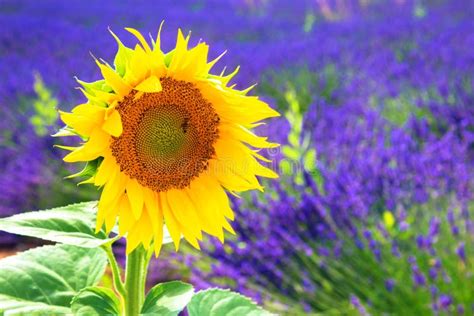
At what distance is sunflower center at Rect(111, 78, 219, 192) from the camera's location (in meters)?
1.02

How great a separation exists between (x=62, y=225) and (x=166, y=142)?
8.8 inches

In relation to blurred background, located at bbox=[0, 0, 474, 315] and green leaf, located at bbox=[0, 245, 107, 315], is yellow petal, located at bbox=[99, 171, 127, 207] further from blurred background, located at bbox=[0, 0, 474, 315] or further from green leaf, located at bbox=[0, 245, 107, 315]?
blurred background, located at bbox=[0, 0, 474, 315]

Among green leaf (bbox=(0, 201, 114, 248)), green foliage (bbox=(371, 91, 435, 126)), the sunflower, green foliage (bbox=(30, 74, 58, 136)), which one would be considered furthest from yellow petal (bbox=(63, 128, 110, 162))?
green foliage (bbox=(371, 91, 435, 126))

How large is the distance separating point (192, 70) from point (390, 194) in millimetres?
1714

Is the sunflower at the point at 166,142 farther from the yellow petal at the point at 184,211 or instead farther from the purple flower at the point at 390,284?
the purple flower at the point at 390,284

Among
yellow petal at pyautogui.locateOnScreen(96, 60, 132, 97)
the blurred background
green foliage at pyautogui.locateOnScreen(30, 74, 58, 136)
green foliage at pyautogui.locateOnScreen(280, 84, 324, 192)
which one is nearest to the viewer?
yellow petal at pyautogui.locateOnScreen(96, 60, 132, 97)

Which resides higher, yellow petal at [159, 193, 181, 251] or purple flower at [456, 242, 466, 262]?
purple flower at [456, 242, 466, 262]

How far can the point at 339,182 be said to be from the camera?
260 cm

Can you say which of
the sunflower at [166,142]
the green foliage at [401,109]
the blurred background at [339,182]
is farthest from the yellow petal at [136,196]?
the green foliage at [401,109]

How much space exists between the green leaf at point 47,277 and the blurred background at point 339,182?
111 centimetres

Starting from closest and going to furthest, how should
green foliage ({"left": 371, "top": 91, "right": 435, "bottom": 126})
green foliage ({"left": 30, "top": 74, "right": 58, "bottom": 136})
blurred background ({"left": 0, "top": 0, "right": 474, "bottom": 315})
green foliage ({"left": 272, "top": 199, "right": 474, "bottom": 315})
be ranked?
1. green foliage ({"left": 272, "top": 199, "right": 474, "bottom": 315})
2. blurred background ({"left": 0, "top": 0, "right": 474, "bottom": 315})
3. green foliage ({"left": 30, "top": 74, "right": 58, "bottom": 136})
4. green foliage ({"left": 371, "top": 91, "right": 435, "bottom": 126})

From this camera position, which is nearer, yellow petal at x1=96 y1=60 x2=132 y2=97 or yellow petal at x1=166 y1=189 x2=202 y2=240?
yellow petal at x1=96 y1=60 x2=132 y2=97

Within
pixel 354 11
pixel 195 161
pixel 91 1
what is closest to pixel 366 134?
pixel 195 161

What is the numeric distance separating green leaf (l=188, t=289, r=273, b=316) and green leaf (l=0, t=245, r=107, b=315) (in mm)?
184
